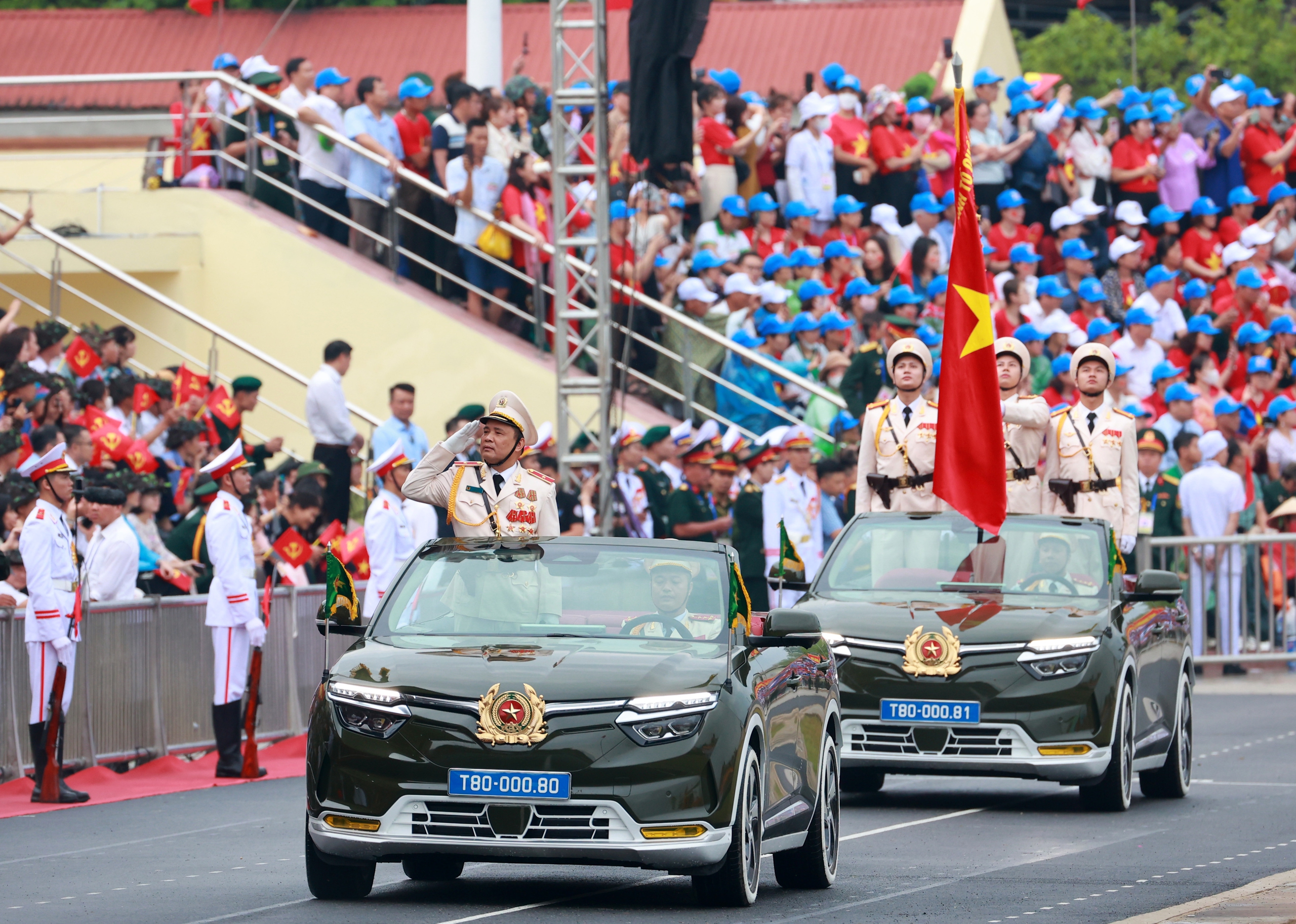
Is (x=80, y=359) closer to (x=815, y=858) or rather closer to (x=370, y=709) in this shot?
(x=815, y=858)

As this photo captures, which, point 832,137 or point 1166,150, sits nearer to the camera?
point 832,137

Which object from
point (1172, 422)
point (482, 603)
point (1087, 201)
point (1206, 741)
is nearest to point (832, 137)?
point (1087, 201)

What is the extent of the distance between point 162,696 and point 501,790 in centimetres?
777

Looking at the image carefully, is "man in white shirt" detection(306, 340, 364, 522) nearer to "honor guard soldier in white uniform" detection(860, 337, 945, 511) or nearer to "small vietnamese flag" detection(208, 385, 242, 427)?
"small vietnamese flag" detection(208, 385, 242, 427)

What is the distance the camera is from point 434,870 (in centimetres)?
1049

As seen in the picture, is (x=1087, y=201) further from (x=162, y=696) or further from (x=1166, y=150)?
(x=162, y=696)

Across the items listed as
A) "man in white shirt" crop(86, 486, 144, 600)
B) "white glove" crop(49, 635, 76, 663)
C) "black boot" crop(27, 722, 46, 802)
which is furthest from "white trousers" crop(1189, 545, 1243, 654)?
"black boot" crop(27, 722, 46, 802)

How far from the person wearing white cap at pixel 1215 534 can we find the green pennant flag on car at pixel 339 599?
1372 centimetres

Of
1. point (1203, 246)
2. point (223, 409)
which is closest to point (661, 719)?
point (223, 409)

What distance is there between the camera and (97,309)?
25156 mm

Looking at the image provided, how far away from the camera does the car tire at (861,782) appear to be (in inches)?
555

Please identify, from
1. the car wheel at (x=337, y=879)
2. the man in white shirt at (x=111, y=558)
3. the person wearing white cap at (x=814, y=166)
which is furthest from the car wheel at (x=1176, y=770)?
the person wearing white cap at (x=814, y=166)

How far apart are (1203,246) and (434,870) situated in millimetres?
20747

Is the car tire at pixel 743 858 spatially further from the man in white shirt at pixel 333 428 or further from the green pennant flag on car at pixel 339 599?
the man in white shirt at pixel 333 428
